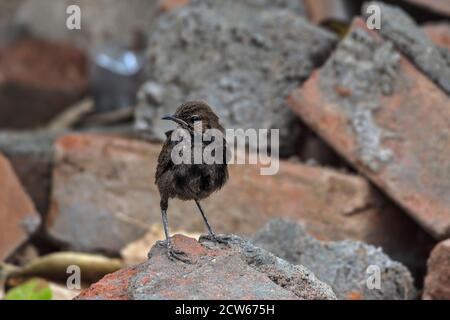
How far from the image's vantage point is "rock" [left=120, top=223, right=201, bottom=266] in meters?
6.75

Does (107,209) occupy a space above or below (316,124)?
below

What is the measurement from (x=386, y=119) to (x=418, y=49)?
0.58m

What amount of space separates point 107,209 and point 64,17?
169 inches

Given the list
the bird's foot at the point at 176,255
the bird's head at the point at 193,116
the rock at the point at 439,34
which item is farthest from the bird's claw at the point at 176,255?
the rock at the point at 439,34

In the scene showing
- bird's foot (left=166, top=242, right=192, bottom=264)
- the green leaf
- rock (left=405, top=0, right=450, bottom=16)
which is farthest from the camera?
rock (left=405, top=0, right=450, bottom=16)

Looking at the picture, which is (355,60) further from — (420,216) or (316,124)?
(420,216)

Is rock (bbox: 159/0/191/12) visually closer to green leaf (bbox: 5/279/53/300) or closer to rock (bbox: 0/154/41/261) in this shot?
rock (bbox: 0/154/41/261)

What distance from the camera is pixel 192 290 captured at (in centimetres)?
379

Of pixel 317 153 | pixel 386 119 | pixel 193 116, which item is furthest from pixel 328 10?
pixel 193 116

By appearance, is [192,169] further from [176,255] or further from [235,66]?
[235,66]

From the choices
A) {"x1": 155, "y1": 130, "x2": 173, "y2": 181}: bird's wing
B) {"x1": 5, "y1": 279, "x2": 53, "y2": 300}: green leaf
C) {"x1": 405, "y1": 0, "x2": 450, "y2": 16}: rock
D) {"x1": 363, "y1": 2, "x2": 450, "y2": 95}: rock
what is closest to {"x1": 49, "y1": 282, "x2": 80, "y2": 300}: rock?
{"x1": 5, "y1": 279, "x2": 53, "y2": 300}: green leaf

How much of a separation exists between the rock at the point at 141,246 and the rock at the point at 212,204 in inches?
3.4
